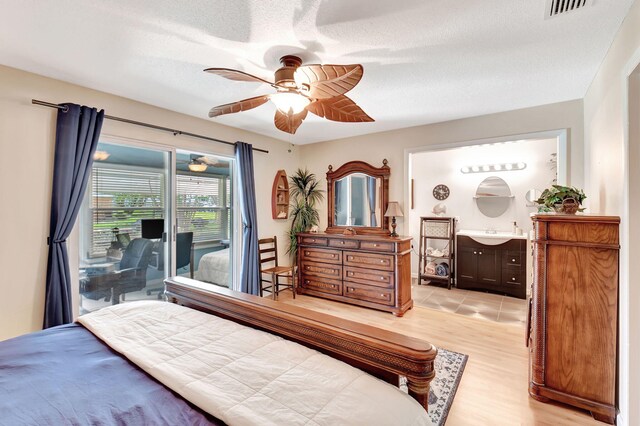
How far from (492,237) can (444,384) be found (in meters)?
3.04

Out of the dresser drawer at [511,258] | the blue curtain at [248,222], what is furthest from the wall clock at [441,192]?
the blue curtain at [248,222]

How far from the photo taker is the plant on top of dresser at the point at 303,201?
16.6 ft

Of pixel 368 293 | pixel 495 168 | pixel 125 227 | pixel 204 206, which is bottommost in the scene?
pixel 368 293

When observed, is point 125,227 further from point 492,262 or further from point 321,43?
point 492,262

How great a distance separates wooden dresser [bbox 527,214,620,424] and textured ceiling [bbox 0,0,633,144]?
1.25m

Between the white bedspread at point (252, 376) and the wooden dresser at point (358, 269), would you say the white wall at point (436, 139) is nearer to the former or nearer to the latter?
the wooden dresser at point (358, 269)

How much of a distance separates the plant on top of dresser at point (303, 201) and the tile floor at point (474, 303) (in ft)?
6.84

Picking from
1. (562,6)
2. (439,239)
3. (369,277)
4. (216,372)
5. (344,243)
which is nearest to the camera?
(216,372)

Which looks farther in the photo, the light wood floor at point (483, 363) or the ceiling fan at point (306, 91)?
the light wood floor at point (483, 363)

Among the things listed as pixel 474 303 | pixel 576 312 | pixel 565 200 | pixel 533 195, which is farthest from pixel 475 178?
pixel 576 312

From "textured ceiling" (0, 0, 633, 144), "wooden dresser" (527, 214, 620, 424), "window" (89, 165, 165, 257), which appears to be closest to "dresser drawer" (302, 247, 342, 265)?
"window" (89, 165, 165, 257)

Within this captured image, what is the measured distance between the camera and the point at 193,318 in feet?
5.80

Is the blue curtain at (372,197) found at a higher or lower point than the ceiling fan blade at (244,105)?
lower

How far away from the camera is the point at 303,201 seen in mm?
5207
